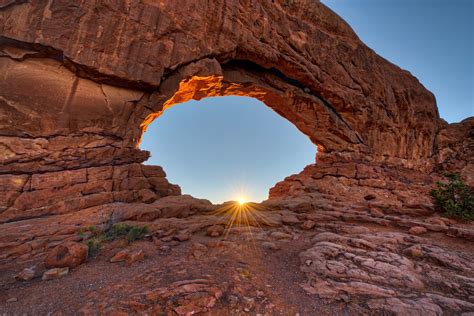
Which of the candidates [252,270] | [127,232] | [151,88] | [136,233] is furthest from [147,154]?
[252,270]

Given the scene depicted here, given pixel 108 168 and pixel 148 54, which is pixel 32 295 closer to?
pixel 108 168

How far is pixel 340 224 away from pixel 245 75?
1194 cm

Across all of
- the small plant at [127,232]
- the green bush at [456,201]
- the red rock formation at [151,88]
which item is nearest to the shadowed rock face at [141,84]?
the red rock formation at [151,88]

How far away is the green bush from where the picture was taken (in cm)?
941

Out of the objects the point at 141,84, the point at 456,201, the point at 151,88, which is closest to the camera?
the point at 456,201

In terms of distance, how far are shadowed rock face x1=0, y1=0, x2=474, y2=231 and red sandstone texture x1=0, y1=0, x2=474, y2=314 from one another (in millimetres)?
58

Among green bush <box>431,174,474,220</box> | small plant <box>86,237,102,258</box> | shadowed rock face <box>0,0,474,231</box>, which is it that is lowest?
small plant <box>86,237,102,258</box>

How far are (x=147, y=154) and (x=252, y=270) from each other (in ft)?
26.5

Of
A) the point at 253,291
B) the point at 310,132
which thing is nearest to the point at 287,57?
the point at 310,132

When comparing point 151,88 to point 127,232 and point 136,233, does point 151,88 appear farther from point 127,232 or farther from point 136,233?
point 136,233

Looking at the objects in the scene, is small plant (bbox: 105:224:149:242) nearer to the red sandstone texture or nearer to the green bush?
the red sandstone texture

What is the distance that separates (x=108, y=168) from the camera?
9.73 metres

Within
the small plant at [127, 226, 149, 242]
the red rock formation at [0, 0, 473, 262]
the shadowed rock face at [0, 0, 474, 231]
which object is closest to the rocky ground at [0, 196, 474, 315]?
the small plant at [127, 226, 149, 242]

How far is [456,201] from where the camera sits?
33.6ft
